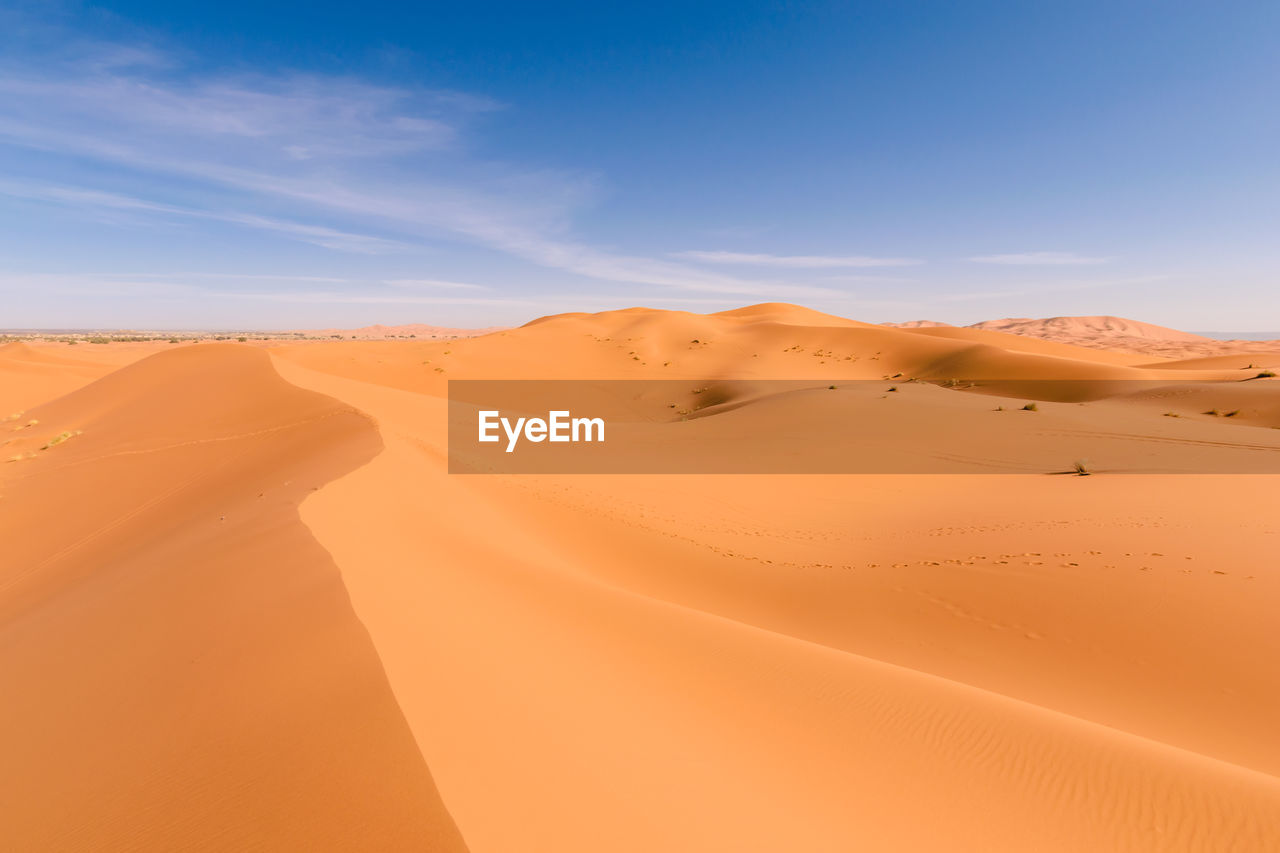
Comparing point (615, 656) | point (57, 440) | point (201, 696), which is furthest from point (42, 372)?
point (615, 656)

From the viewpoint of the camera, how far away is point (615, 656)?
12.7 ft

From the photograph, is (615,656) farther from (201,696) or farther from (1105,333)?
(1105,333)

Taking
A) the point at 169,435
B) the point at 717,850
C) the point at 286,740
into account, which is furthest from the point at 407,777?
the point at 169,435

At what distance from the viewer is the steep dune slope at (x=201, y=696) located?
212 cm

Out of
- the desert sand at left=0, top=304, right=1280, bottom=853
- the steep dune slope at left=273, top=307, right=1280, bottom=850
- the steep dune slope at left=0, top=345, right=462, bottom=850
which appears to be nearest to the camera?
the steep dune slope at left=0, top=345, right=462, bottom=850

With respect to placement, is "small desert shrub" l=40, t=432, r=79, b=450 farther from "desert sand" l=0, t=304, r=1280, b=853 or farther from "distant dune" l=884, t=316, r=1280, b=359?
"distant dune" l=884, t=316, r=1280, b=359

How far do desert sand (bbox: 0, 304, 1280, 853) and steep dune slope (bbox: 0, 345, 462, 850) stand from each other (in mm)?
21

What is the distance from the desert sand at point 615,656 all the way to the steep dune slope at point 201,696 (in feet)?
0.07

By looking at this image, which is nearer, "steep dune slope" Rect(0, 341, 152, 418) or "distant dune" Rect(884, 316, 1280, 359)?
"steep dune slope" Rect(0, 341, 152, 418)

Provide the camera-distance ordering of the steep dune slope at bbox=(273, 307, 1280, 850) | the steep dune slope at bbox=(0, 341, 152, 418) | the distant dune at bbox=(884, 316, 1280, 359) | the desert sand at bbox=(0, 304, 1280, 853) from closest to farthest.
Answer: the desert sand at bbox=(0, 304, 1280, 853) → the steep dune slope at bbox=(273, 307, 1280, 850) → the steep dune slope at bbox=(0, 341, 152, 418) → the distant dune at bbox=(884, 316, 1280, 359)

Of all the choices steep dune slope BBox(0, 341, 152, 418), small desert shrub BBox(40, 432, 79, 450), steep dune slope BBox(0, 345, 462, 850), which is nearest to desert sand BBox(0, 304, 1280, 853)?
steep dune slope BBox(0, 345, 462, 850)

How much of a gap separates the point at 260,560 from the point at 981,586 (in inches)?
298

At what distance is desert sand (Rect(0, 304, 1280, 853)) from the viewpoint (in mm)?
2330

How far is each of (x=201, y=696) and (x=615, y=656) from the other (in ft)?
7.90
